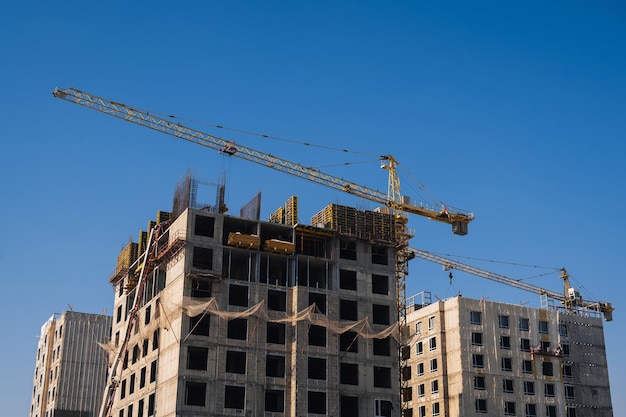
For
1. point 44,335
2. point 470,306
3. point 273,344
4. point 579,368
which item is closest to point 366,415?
point 273,344

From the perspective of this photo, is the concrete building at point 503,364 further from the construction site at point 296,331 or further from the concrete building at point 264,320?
the concrete building at point 264,320

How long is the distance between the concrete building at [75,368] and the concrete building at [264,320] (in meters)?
25.2

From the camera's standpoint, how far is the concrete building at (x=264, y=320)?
314ft

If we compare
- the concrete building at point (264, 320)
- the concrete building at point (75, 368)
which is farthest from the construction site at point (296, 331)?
the concrete building at point (75, 368)

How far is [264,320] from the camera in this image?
324 ft

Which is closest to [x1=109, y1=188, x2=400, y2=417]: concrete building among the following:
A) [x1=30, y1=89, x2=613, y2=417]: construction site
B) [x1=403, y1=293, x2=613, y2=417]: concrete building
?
[x1=30, y1=89, x2=613, y2=417]: construction site

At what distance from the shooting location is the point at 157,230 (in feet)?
349

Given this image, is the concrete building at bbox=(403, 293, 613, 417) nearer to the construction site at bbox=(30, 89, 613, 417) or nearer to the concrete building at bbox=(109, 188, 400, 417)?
the construction site at bbox=(30, 89, 613, 417)

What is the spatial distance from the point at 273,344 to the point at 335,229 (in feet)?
54.2

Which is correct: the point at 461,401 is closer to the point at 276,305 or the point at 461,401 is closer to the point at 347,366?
the point at 347,366

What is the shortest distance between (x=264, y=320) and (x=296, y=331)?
3.89 meters

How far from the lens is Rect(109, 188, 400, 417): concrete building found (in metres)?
95.6

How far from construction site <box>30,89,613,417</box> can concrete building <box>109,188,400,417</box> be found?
16 centimetres

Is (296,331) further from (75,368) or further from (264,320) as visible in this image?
(75,368)
